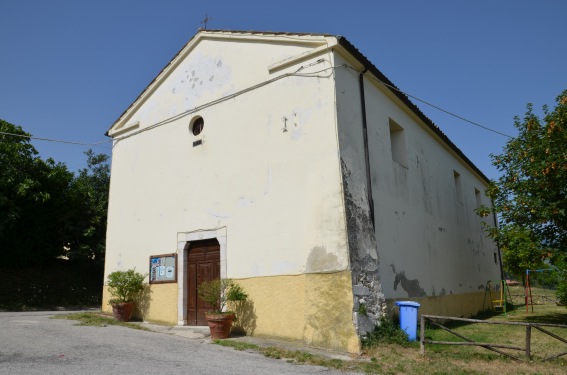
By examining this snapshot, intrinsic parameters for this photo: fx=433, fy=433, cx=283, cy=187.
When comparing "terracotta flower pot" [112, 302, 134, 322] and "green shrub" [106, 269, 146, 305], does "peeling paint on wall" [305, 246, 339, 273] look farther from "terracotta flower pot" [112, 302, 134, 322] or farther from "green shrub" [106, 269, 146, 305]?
"terracotta flower pot" [112, 302, 134, 322]

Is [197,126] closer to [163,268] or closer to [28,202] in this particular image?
[163,268]

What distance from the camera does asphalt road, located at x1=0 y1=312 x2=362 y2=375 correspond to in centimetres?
604

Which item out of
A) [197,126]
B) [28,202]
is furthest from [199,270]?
[28,202]

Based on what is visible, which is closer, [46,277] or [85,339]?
[85,339]

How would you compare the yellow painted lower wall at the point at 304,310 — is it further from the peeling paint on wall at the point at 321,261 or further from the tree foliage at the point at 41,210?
the tree foliage at the point at 41,210

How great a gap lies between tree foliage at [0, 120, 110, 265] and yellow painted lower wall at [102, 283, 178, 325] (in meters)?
7.29

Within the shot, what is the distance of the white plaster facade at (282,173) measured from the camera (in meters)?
8.90

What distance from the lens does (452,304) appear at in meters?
13.3

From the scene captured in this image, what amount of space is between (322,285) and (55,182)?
14.0 metres

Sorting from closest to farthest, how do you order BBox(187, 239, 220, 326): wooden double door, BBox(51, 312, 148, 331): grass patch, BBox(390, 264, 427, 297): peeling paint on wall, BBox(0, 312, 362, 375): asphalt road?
BBox(0, 312, 362, 375): asphalt road, BBox(390, 264, 427, 297): peeling paint on wall, BBox(51, 312, 148, 331): grass patch, BBox(187, 239, 220, 326): wooden double door

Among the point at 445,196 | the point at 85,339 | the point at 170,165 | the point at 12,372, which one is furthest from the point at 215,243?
the point at 445,196

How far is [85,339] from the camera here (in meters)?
8.19

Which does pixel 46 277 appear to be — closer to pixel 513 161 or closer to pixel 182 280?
pixel 182 280

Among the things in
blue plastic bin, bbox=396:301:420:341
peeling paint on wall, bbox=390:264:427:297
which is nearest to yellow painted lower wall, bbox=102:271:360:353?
blue plastic bin, bbox=396:301:420:341
